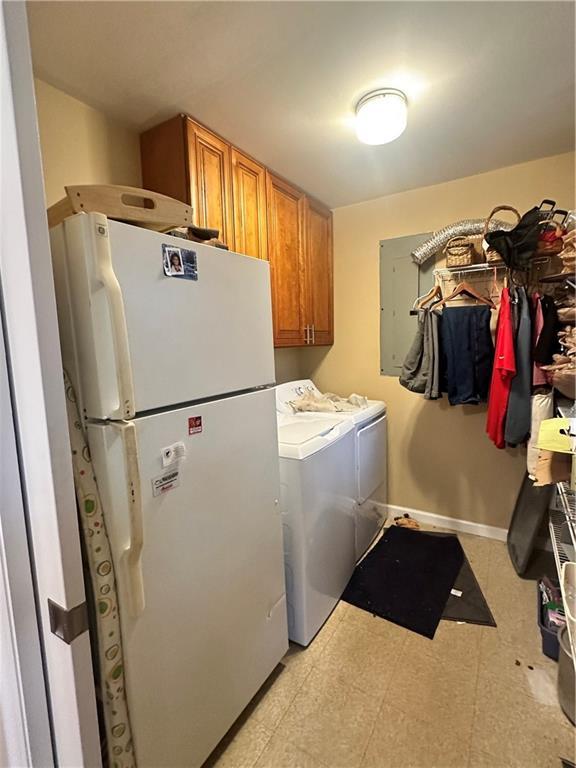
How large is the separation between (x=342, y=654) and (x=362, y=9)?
8.43ft

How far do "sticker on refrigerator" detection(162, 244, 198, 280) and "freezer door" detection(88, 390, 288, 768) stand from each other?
406 mm

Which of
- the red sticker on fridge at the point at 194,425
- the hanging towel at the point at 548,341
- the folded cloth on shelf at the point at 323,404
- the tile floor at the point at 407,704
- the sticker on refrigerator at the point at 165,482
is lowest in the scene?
the tile floor at the point at 407,704

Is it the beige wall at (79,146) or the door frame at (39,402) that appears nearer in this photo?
the door frame at (39,402)

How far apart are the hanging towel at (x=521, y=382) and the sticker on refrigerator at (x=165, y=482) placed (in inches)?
73.6

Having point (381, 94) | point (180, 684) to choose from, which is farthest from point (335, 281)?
→ point (180, 684)

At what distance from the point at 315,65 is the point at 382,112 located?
36cm

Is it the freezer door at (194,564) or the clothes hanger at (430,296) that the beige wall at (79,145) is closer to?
the freezer door at (194,564)

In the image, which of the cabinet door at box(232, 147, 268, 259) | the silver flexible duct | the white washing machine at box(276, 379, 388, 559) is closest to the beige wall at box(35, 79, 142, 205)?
the cabinet door at box(232, 147, 268, 259)

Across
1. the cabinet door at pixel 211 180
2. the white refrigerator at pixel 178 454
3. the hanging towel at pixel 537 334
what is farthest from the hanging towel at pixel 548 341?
the cabinet door at pixel 211 180

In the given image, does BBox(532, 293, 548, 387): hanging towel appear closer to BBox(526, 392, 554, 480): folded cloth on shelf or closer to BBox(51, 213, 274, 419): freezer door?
BBox(526, 392, 554, 480): folded cloth on shelf

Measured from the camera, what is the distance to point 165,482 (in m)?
1.03

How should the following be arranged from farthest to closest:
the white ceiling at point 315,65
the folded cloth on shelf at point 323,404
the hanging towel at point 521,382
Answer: the folded cloth on shelf at point 323,404
the hanging towel at point 521,382
the white ceiling at point 315,65

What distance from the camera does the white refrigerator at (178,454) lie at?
0.91 metres

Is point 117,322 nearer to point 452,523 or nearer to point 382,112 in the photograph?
point 382,112
